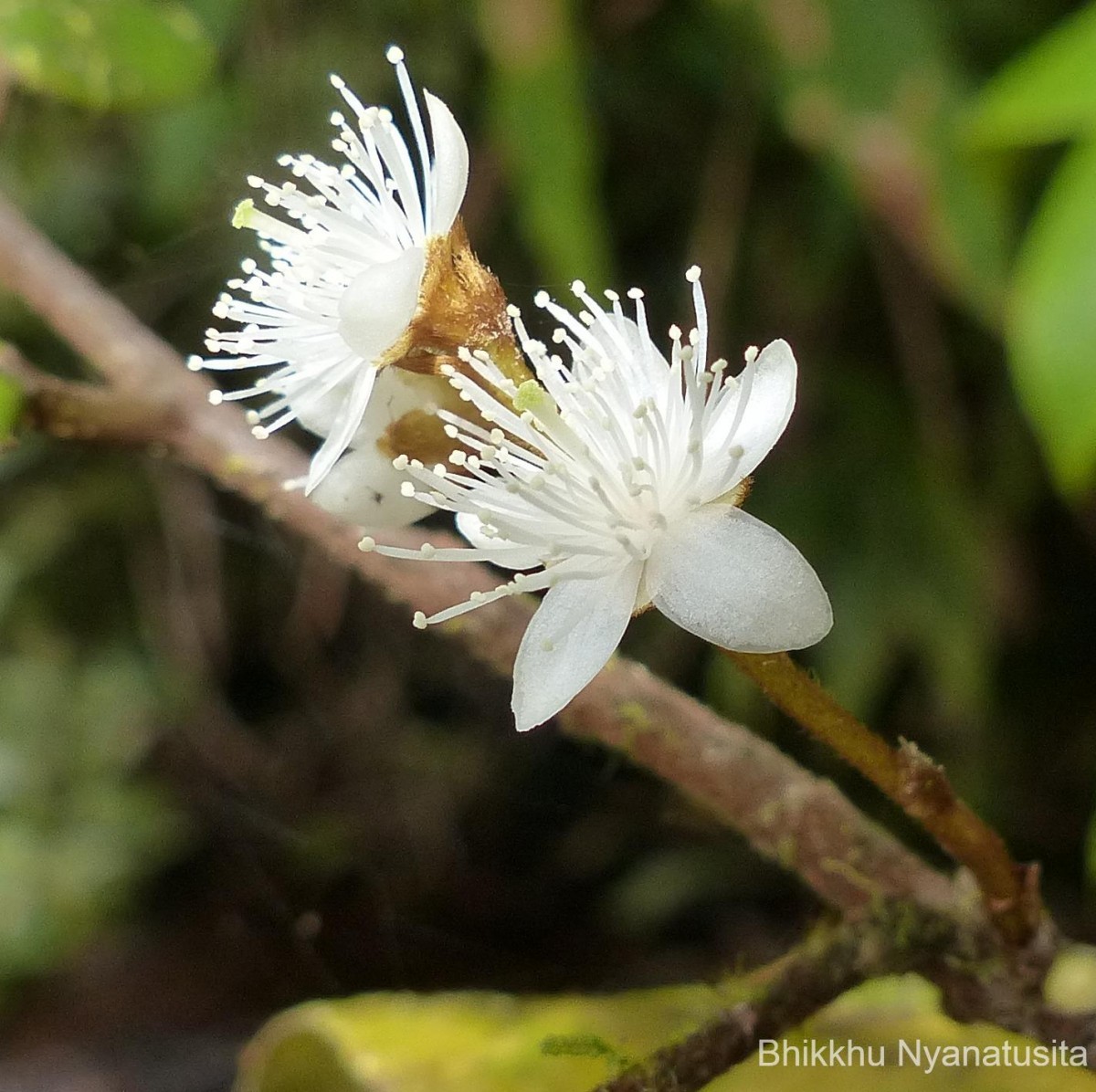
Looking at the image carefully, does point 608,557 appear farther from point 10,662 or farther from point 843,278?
point 10,662

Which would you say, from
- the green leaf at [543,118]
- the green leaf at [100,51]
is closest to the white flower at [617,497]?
the green leaf at [100,51]

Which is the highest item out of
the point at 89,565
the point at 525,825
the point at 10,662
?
the point at 89,565

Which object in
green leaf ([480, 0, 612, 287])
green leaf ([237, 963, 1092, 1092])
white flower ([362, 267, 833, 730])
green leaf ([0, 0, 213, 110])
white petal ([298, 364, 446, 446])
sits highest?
green leaf ([480, 0, 612, 287])

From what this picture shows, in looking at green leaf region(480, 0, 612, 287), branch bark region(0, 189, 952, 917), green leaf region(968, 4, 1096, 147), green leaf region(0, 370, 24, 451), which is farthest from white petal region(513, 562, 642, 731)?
green leaf region(480, 0, 612, 287)

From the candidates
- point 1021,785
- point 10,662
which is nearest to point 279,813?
point 10,662

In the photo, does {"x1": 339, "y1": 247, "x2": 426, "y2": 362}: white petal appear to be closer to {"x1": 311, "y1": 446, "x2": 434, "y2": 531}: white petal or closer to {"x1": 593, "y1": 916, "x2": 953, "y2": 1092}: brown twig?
{"x1": 311, "y1": 446, "x2": 434, "y2": 531}: white petal

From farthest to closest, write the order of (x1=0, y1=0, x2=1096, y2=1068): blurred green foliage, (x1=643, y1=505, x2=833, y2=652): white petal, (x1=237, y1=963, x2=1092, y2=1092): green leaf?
(x1=0, y1=0, x2=1096, y2=1068): blurred green foliage, (x1=237, y1=963, x2=1092, y2=1092): green leaf, (x1=643, y1=505, x2=833, y2=652): white petal

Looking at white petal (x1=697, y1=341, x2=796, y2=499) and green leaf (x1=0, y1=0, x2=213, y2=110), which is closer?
white petal (x1=697, y1=341, x2=796, y2=499)

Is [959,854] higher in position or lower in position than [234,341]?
lower
